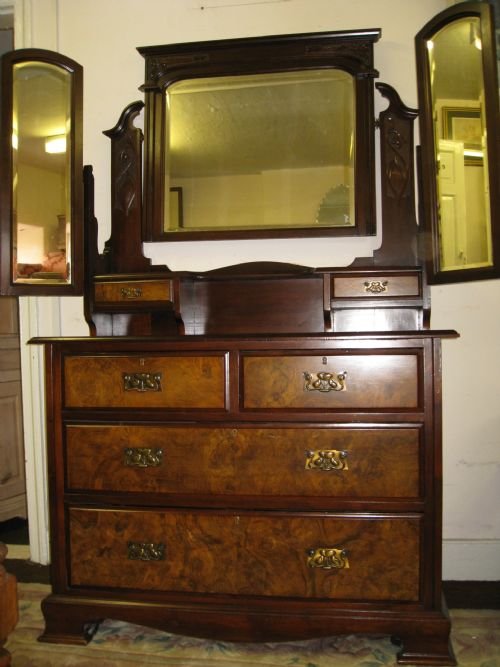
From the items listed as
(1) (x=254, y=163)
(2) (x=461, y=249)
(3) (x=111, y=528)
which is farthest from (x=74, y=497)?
(2) (x=461, y=249)

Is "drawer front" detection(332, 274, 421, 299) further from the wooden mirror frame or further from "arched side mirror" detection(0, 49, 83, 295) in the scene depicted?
"arched side mirror" detection(0, 49, 83, 295)

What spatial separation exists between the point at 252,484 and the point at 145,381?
51 centimetres

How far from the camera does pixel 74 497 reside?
5.54ft

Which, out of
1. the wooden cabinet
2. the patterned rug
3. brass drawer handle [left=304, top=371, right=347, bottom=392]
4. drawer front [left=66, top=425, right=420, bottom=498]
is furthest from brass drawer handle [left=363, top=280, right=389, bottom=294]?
the wooden cabinet

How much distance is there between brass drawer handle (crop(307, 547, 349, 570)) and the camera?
1567 millimetres

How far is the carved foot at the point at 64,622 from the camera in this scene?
5.57 feet

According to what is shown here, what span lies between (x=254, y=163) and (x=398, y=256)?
2.49 feet

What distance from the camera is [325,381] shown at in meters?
1.57

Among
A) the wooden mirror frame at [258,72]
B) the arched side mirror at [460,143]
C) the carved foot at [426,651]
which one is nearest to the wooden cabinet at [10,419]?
the wooden mirror frame at [258,72]

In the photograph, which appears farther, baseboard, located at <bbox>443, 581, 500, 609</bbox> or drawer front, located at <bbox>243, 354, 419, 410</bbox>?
baseboard, located at <bbox>443, 581, 500, 609</bbox>

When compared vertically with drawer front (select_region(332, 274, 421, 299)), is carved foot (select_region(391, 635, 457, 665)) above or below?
below

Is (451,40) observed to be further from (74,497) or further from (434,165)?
(74,497)

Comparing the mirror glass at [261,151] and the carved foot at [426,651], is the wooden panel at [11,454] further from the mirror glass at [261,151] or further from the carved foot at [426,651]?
the carved foot at [426,651]

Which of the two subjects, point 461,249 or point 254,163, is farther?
point 254,163
